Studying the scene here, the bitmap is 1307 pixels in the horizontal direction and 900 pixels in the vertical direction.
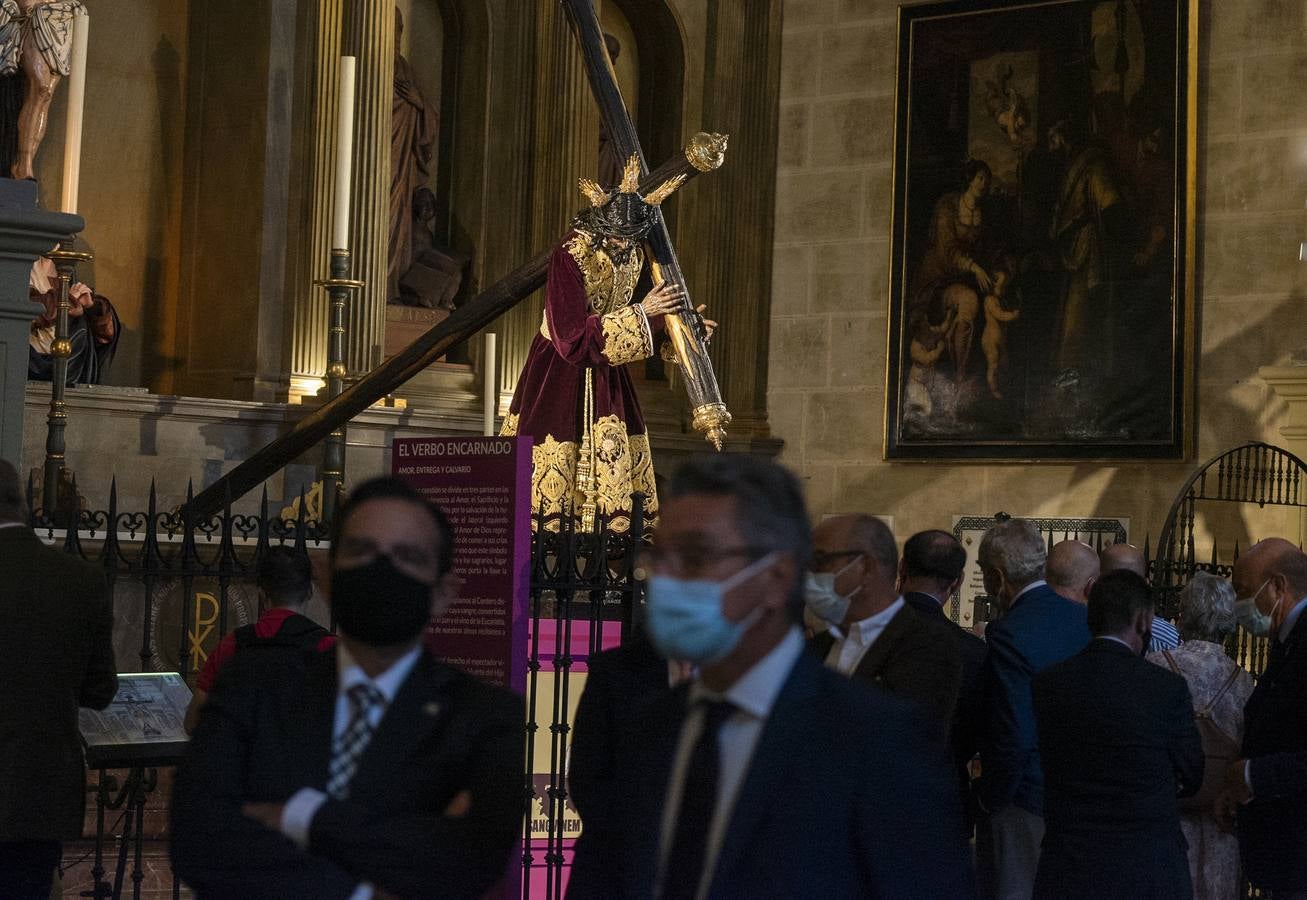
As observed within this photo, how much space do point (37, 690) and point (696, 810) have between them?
7.88 feet

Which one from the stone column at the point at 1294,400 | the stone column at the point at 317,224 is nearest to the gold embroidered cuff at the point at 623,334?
the stone column at the point at 317,224

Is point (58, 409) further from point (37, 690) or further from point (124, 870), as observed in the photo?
point (37, 690)

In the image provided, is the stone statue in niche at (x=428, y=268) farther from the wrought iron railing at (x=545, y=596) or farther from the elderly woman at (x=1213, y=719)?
the elderly woman at (x=1213, y=719)

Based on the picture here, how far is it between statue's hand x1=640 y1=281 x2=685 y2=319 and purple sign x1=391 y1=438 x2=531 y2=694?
2736mm

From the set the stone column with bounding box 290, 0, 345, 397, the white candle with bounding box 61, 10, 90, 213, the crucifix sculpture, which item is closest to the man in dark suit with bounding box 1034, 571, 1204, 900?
the crucifix sculpture

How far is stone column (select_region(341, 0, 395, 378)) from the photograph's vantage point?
521 inches

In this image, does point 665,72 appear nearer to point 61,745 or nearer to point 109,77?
point 109,77

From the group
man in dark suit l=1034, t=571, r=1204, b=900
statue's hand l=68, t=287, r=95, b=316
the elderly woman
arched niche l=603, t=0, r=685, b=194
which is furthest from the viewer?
arched niche l=603, t=0, r=685, b=194

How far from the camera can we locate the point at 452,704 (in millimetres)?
2707

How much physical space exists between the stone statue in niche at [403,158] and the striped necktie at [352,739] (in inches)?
454

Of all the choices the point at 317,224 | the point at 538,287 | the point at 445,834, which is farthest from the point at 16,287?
the point at 317,224

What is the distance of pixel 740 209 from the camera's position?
52.6 feet

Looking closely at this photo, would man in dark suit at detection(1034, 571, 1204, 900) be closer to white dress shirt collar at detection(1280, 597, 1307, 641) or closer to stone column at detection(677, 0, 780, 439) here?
white dress shirt collar at detection(1280, 597, 1307, 641)

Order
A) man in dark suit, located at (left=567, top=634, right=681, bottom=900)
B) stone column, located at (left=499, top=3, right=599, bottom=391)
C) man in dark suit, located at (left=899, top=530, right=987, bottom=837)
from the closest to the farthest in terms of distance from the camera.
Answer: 1. man in dark suit, located at (left=567, top=634, right=681, bottom=900)
2. man in dark suit, located at (left=899, top=530, right=987, bottom=837)
3. stone column, located at (left=499, top=3, right=599, bottom=391)
